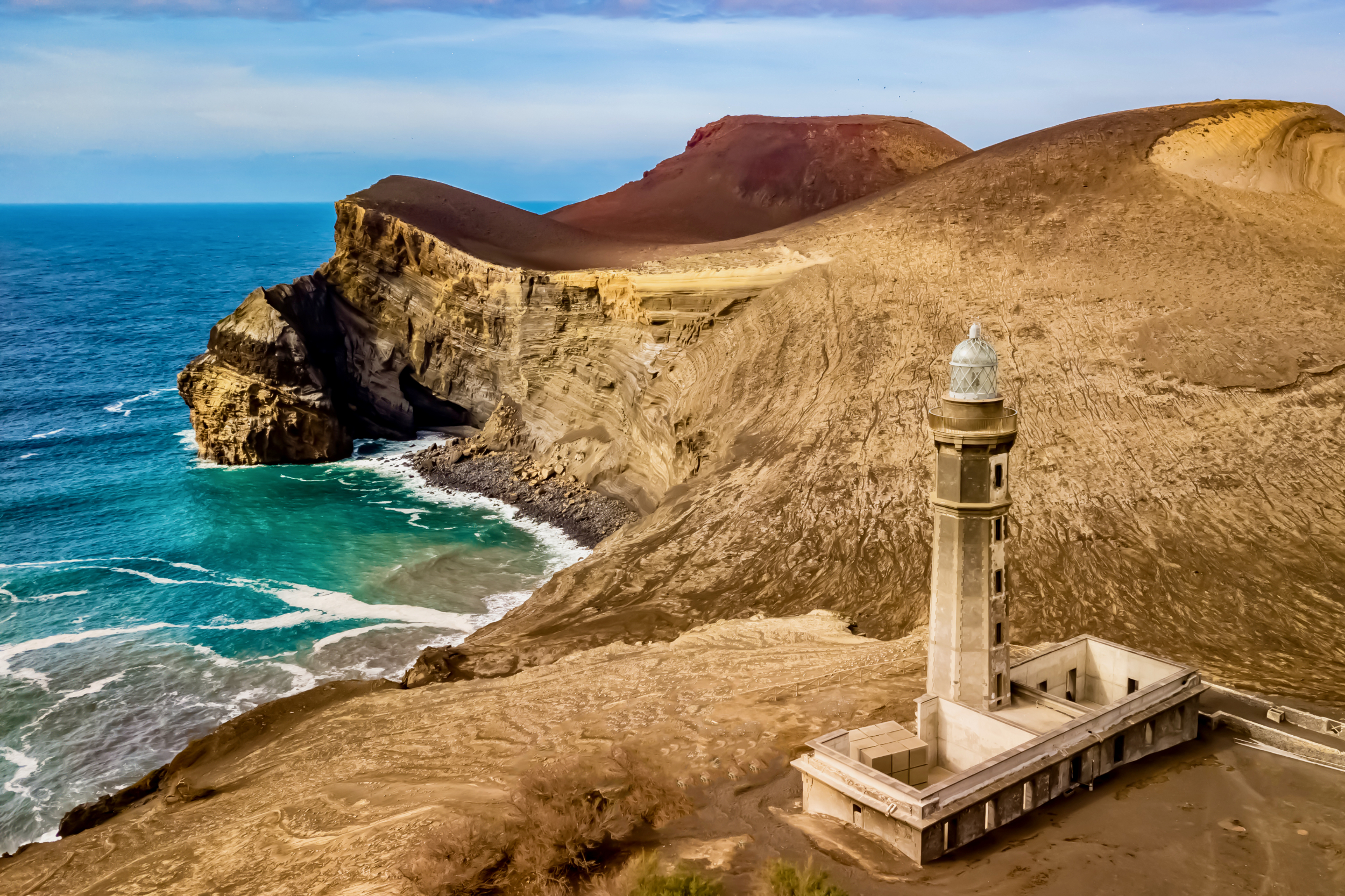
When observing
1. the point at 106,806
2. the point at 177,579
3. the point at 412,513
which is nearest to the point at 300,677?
the point at 106,806

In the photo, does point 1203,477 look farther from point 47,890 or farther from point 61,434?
point 61,434

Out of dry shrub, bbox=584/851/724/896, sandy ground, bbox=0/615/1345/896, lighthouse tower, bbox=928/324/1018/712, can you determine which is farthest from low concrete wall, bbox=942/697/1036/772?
dry shrub, bbox=584/851/724/896

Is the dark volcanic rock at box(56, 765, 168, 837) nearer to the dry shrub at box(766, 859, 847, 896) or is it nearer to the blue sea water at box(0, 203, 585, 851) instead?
the blue sea water at box(0, 203, 585, 851)

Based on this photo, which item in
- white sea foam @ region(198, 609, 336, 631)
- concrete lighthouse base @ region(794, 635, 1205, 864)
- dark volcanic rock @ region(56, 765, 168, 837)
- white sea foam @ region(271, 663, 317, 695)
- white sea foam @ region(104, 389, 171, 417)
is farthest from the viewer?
white sea foam @ region(104, 389, 171, 417)

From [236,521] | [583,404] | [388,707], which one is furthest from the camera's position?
[583,404]

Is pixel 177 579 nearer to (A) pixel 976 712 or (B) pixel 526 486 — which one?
(B) pixel 526 486

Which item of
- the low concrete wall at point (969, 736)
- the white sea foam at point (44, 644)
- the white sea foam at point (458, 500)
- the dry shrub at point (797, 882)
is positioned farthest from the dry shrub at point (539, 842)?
the white sea foam at point (458, 500)

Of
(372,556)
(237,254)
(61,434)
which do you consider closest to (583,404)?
(372,556)
